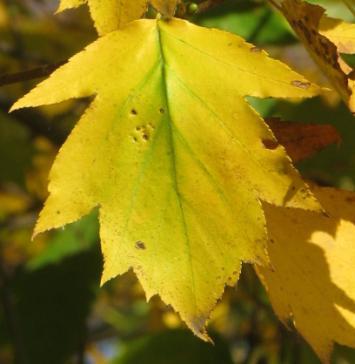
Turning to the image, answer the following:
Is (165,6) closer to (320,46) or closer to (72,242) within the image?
(320,46)

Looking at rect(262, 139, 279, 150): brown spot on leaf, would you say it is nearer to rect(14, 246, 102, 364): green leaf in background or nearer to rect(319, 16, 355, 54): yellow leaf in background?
rect(319, 16, 355, 54): yellow leaf in background

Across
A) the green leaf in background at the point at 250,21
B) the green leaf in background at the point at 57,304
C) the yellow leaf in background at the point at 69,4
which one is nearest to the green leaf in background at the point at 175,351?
the green leaf in background at the point at 57,304

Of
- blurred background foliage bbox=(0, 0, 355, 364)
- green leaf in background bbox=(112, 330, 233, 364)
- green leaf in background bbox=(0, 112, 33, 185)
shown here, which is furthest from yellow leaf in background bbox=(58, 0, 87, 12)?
green leaf in background bbox=(0, 112, 33, 185)

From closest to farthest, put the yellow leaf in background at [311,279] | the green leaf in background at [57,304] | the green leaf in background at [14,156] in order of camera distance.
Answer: the yellow leaf in background at [311,279] → the green leaf in background at [57,304] → the green leaf in background at [14,156]

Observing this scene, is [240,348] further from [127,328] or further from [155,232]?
[155,232]

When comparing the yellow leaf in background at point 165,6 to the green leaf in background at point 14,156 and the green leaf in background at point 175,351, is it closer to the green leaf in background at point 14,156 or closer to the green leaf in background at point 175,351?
the green leaf in background at point 175,351

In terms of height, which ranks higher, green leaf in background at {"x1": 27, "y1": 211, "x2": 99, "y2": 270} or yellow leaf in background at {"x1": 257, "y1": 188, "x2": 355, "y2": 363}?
yellow leaf in background at {"x1": 257, "y1": 188, "x2": 355, "y2": 363}
